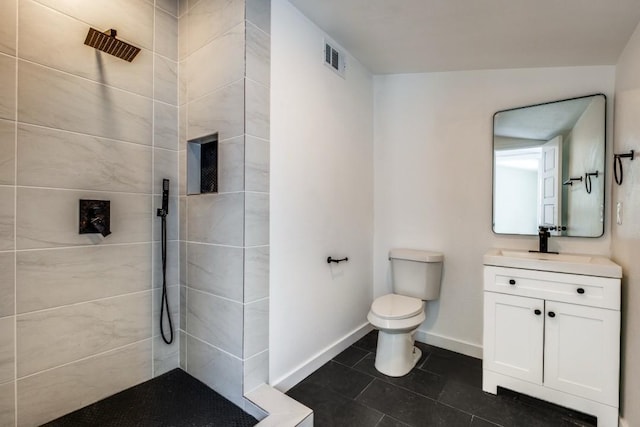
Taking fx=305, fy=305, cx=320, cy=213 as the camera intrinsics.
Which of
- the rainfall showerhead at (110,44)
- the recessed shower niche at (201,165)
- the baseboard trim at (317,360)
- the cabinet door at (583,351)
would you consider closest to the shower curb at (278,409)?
the baseboard trim at (317,360)

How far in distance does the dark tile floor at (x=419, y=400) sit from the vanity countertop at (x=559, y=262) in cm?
80

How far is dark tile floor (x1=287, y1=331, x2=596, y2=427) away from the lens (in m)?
1.66

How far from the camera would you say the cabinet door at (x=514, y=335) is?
1.78 meters

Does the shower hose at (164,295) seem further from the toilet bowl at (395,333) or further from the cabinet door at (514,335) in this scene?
the cabinet door at (514,335)

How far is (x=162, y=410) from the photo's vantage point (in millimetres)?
1589

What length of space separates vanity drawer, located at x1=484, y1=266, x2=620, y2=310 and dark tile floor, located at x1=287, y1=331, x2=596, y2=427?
0.64 meters

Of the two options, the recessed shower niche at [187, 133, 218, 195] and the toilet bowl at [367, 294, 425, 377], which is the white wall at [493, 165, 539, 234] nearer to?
the toilet bowl at [367, 294, 425, 377]

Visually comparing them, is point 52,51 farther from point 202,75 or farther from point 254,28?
point 254,28

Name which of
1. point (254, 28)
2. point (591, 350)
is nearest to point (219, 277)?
point (254, 28)

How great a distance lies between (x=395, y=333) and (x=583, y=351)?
1013 mm

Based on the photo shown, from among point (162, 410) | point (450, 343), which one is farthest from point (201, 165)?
point (450, 343)

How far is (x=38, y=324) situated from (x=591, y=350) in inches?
111

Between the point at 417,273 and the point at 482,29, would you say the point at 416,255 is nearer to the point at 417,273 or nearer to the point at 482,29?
the point at 417,273

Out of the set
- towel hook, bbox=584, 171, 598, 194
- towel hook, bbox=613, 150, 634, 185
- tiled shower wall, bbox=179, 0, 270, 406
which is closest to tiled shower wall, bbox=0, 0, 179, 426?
tiled shower wall, bbox=179, 0, 270, 406
